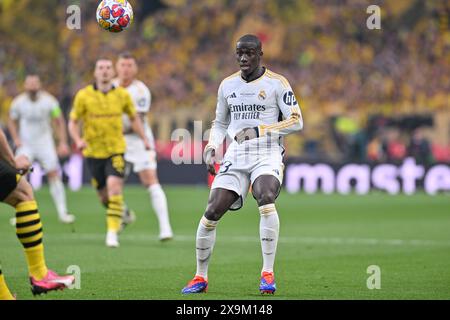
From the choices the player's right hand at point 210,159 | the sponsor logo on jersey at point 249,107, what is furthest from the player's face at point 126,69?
the player's right hand at point 210,159

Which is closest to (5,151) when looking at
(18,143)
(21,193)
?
(21,193)

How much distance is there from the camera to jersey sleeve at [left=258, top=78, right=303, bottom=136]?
9.95 metres

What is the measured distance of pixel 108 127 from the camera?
14.7m

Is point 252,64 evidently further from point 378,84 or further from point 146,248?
point 378,84

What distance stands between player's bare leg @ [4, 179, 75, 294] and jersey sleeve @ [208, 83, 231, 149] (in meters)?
2.12

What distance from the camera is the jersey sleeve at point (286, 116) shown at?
9953 millimetres

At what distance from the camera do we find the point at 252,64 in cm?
1000

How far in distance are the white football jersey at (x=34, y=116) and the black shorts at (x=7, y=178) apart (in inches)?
439

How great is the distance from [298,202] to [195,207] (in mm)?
3215

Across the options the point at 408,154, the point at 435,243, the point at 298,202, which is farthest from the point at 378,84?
the point at 435,243

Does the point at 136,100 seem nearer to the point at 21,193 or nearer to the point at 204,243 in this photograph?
the point at 204,243

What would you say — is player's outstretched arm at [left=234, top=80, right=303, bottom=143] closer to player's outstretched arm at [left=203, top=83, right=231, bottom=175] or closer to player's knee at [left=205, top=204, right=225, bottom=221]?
player's outstretched arm at [left=203, top=83, right=231, bottom=175]

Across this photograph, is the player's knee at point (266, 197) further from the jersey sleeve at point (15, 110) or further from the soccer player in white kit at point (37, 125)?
the jersey sleeve at point (15, 110)

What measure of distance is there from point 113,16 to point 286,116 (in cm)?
281
